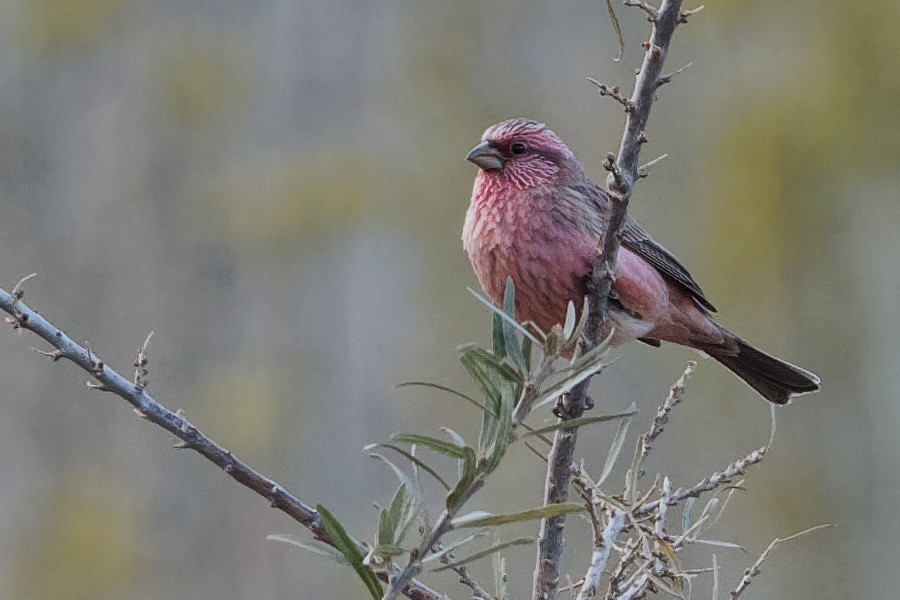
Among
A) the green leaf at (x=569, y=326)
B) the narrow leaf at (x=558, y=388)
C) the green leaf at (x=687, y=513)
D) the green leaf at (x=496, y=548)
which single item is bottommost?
the green leaf at (x=496, y=548)

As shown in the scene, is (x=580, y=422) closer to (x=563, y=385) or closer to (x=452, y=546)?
(x=563, y=385)

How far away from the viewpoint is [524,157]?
8.92ft

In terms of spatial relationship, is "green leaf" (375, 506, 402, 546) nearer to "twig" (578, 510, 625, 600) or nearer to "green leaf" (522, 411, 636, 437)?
"green leaf" (522, 411, 636, 437)

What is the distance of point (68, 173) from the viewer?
7.05 m

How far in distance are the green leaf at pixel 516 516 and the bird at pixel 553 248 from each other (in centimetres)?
117

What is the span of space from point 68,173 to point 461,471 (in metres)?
6.57

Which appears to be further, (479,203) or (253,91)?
(253,91)

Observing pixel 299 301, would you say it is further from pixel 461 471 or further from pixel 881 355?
pixel 461 471

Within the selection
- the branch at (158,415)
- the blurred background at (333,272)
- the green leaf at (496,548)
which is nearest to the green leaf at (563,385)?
the green leaf at (496,548)

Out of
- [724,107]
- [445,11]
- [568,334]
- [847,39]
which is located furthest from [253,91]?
[568,334]

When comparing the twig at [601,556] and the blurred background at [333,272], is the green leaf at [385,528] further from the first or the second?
the blurred background at [333,272]

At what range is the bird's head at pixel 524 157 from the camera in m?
2.66

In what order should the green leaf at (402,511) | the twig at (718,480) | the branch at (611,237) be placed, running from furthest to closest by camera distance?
1. the twig at (718,480)
2. the branch at (611,237)
3. the green leaf at (402,511)

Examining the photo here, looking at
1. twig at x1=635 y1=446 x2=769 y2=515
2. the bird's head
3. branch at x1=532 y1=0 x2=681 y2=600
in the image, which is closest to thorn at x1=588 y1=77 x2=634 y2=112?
branch at x1=532 y1=0 x2=681 y2=600
